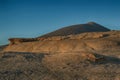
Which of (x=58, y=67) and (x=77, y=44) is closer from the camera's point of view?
(x=58, y=67)

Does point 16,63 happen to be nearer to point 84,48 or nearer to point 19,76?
point 19,76

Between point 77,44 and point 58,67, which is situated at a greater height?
point 77,44

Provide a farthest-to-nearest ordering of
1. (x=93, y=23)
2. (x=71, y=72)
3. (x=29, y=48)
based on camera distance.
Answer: (x=93, y=23) < (x=29, y=48) < (x=71, y=72)

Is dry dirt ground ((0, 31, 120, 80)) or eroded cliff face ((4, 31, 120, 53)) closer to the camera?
dry dirt ground ((0, 31, 120, 80))

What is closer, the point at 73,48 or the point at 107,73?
the point at 107,73

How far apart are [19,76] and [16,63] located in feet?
12.3

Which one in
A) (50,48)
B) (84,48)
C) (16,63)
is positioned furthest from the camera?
(50,48)

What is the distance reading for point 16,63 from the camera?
21688mm

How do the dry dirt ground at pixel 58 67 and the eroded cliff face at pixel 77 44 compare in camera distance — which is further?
the eroded cliff face at pixel 77 44

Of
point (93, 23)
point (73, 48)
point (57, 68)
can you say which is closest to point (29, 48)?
point (73, 48)

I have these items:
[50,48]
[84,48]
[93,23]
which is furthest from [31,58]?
[93,23]

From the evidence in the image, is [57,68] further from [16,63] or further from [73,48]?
[73,48]

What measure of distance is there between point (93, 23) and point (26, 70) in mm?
128738

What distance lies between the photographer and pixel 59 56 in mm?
24422
